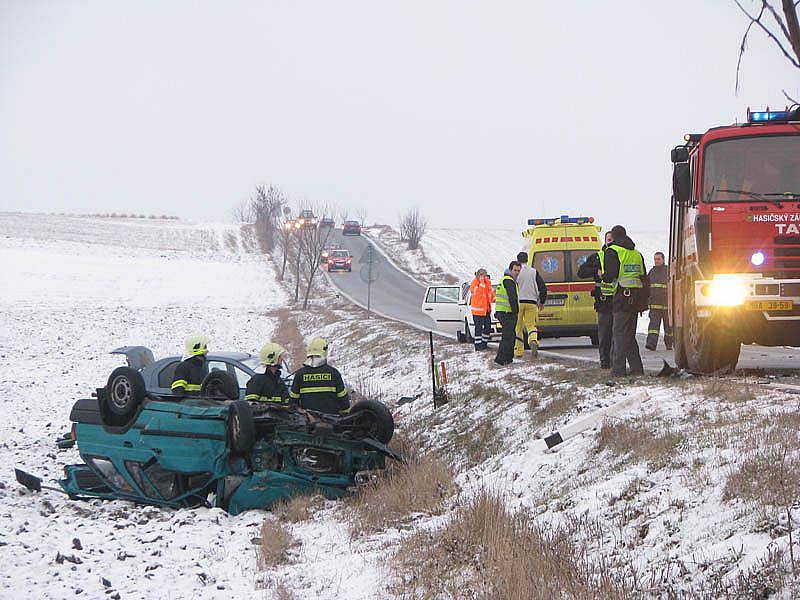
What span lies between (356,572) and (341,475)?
3221 mm

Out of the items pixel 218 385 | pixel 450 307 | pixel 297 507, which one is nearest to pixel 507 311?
pixel 218 385

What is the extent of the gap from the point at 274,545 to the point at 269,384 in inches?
131

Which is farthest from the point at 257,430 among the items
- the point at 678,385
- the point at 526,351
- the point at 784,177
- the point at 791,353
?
the point at 791,353

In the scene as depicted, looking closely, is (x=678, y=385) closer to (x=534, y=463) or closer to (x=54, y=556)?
(x=534, y=463)

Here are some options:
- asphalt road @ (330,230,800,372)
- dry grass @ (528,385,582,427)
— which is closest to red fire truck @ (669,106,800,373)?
dry grass @ (528,385,582,427)

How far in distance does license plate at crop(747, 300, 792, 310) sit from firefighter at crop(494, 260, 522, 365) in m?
5.06

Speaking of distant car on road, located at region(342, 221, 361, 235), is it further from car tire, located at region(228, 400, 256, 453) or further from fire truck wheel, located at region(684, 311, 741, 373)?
car tire, located at region(228, 400, 256, 453)

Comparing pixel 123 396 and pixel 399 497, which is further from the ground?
pixel 123 396

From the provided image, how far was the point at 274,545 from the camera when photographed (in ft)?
27.7

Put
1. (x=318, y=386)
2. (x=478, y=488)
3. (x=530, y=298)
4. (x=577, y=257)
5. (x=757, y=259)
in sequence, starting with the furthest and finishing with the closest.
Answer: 1. (x=577, y=257)
2. (x=530, y=298)
3. (x=318, y=386)
4. (x=757, y=259)
5. (x=478, y=488)

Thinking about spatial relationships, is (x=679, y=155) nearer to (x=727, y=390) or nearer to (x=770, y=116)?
(x=770, y=116)

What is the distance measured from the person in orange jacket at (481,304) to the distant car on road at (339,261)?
47.7m

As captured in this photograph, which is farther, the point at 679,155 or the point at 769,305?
the point at 679,155

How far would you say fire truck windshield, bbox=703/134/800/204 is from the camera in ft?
36.2
